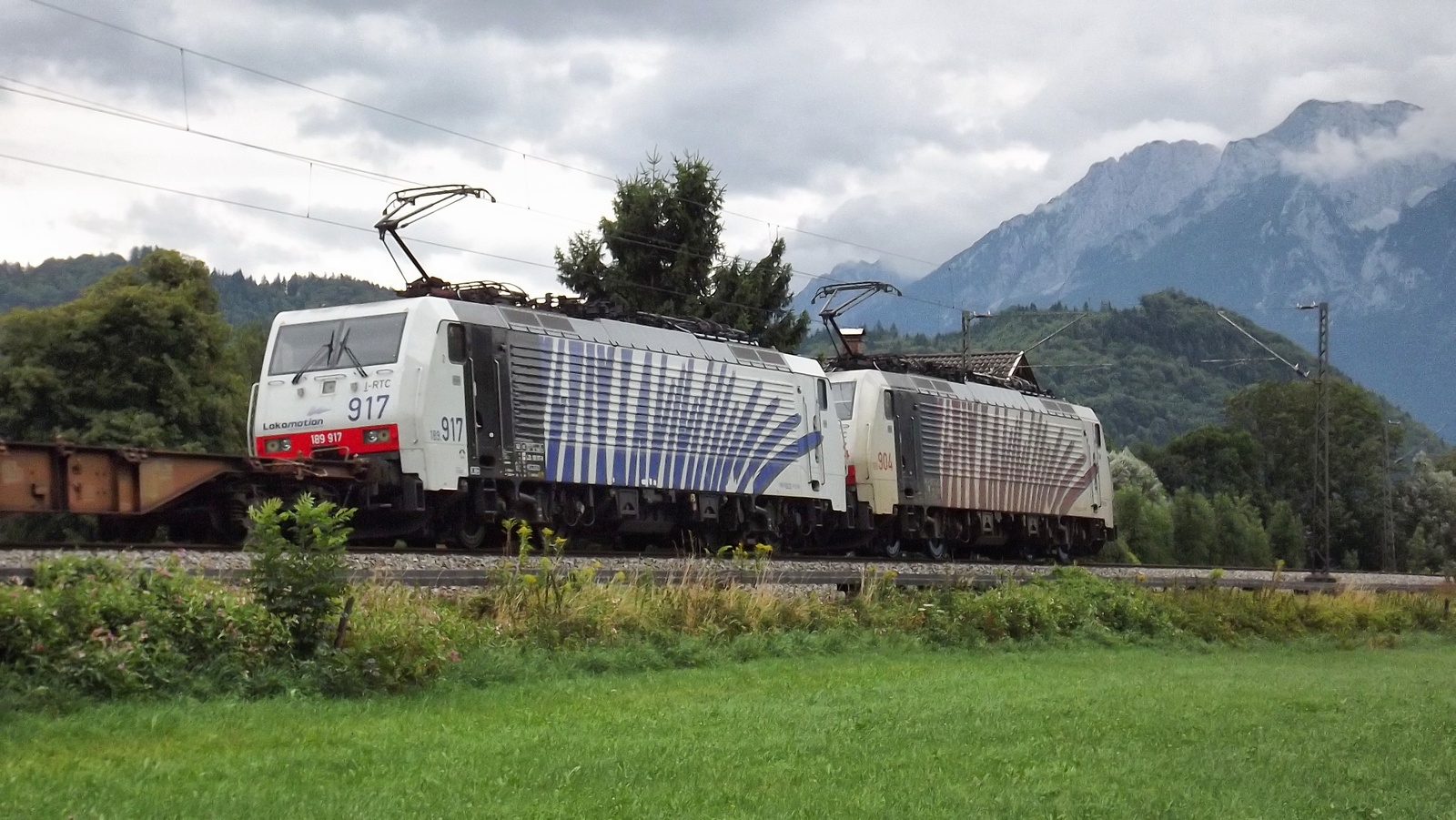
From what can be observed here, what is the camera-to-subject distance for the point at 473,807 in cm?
730

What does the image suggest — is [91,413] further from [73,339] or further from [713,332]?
[713,332]

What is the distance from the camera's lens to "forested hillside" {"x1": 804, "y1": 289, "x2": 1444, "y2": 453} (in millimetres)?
151250

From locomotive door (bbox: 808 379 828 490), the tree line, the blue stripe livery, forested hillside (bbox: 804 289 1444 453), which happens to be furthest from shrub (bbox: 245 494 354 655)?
forested hillside (bbox: 804 289 1444 453)

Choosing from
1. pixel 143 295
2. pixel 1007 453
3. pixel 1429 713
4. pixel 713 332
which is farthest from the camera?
pixel 143 295

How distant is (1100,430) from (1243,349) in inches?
5250

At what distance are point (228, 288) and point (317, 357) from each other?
4461 inches

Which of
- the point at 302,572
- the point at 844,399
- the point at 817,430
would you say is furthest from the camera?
the point at 844,399

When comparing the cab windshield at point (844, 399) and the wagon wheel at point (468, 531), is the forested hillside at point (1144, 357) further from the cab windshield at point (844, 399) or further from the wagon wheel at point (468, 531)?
the wagon wheel at point (468, 531)

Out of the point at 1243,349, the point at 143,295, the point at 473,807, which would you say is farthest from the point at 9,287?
the point at 1243,349

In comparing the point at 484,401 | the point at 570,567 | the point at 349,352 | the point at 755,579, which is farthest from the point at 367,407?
the point at 755,579

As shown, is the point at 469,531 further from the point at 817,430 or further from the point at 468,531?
the point at 817,430

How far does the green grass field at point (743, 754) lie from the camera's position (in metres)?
7.51

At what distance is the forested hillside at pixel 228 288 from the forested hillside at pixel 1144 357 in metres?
48.4

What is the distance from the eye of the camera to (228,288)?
128 meters
